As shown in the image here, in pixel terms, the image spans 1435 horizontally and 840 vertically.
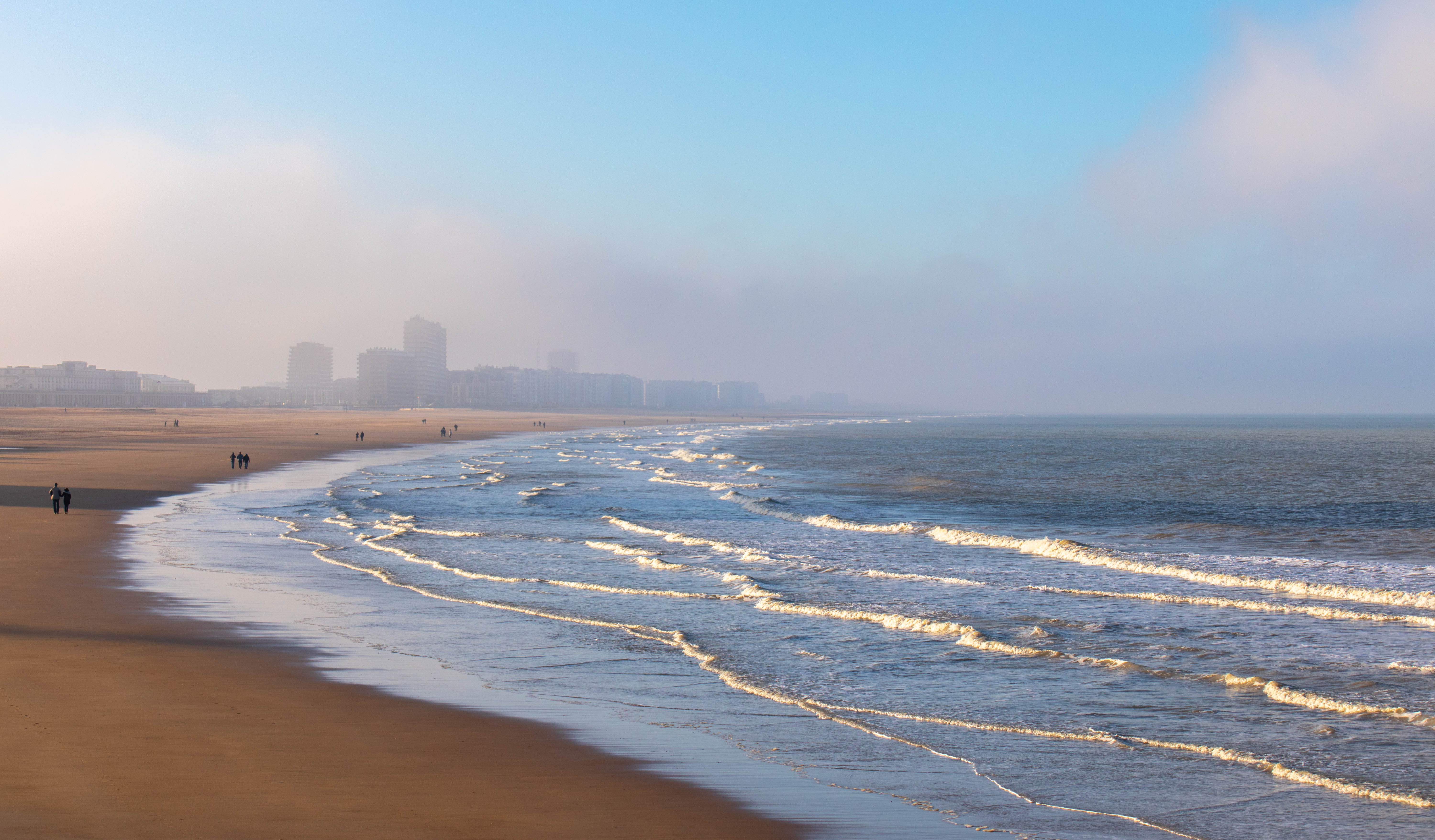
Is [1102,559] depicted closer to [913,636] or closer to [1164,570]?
[1164,570]

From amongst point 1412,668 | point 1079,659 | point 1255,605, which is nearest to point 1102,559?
point 1255,605

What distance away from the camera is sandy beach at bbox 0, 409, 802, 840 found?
7.64 m

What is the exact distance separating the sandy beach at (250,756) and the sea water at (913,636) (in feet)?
2.52

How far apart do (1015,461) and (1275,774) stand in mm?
67617

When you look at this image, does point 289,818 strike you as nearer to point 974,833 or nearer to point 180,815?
point 180,815

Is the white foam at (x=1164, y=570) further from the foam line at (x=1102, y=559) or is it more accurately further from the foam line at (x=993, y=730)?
the foam line at (x=993, y=730)

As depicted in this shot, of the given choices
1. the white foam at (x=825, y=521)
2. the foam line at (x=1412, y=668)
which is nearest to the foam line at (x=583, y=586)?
the foam line at (x=1412, y=668)

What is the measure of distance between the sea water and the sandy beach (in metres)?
0.77

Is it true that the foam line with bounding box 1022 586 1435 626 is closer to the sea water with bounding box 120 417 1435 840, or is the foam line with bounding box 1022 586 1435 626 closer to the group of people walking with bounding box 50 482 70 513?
the sea water with bounding box 120 417 1435 840

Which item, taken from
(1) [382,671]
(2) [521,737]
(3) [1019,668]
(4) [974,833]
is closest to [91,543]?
(1) [382,671]

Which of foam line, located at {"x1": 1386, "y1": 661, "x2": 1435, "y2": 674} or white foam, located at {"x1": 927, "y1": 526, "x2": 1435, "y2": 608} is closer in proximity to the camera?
foam line, located at {"x1": 1386, "y1": 661, "x2": 1435, "y2": 674}

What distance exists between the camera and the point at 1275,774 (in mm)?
9383

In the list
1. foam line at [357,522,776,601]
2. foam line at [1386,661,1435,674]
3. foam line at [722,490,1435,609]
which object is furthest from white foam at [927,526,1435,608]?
foam line at [357,522,776,601]

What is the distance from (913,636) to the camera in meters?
15.9
